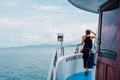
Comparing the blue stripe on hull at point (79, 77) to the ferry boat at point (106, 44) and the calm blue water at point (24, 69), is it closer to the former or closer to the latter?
the ferry boat at point (106, 44)

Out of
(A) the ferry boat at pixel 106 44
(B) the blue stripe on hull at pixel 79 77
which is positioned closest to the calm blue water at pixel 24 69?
(B) the blue stripe on hull at pixel 79 77

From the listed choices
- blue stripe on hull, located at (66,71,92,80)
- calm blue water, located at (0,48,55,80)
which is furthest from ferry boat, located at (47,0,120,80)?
calm blue water, located at (0,48,55,80)

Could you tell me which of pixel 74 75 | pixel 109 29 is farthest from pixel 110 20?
pixel 74 75

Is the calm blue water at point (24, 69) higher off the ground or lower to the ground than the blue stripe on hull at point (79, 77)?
lower

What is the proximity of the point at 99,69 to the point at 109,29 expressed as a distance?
1.12 meters

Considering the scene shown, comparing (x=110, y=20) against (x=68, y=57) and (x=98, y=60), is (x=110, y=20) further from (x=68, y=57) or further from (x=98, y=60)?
(x=68, y=57)

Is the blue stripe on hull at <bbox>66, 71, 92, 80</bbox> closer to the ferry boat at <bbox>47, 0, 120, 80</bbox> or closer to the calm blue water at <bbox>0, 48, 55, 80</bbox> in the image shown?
the ferry boat at <bbox>47, 0, 120, 80</bbox>

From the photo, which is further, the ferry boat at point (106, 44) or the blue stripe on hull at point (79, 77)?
the blue stripe on hull at point (79, 77)

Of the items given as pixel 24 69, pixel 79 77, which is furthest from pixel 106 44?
pixel 24 69

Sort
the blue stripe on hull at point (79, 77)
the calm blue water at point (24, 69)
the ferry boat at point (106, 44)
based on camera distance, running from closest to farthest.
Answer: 1. the ferry boat at point (106, 44)
2. the blue stripe on hull at point (79, 77)
3. the calm blue water at point (24, 69)

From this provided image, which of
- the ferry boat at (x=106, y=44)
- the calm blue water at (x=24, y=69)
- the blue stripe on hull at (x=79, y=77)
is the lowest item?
the calm blue water at (x=24, y=69)

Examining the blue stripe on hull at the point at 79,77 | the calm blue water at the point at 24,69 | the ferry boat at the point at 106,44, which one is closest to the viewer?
the ferry boat at the point at 106,44

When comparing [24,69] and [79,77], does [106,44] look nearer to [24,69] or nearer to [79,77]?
[79,77]

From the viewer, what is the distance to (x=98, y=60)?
6.46 meters
